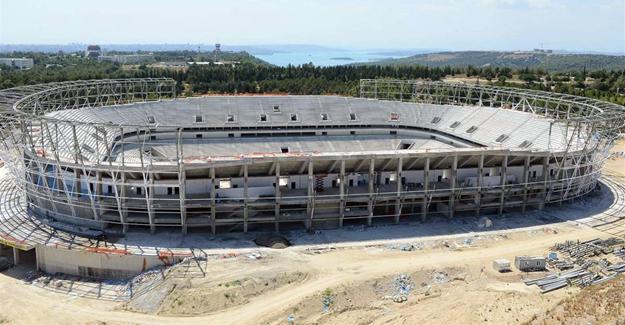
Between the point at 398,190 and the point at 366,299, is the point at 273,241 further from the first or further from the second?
the point at 398,190

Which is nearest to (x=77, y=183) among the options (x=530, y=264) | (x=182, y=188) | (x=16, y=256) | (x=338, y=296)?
(x=16, y=256)

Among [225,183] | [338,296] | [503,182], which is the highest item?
[503,182]

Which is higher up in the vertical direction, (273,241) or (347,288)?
(273,241)

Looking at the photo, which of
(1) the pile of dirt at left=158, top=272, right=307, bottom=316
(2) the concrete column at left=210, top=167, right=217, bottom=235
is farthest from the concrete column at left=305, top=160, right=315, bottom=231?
(1) the pile of dirt at left=158, top=272, right=307, bottom=316

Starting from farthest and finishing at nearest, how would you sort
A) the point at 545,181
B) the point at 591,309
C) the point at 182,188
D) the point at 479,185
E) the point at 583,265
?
1. the point at 545,181
2. the point at 479,185
3. the point at 182,188
4. the point at 583,265
5. the point at 591,309

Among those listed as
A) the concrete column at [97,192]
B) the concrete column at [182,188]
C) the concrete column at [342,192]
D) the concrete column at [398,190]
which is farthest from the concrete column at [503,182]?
the concrete column at [97,192]

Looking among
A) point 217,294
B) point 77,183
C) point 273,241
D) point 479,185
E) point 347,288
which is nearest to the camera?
point 217,294

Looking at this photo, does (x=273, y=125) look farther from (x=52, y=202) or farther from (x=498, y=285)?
(x=498, y=285)

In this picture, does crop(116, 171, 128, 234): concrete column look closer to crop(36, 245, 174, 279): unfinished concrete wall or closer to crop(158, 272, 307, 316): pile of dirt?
crop(36, 245, 174, 279): unfinished concrete wall
